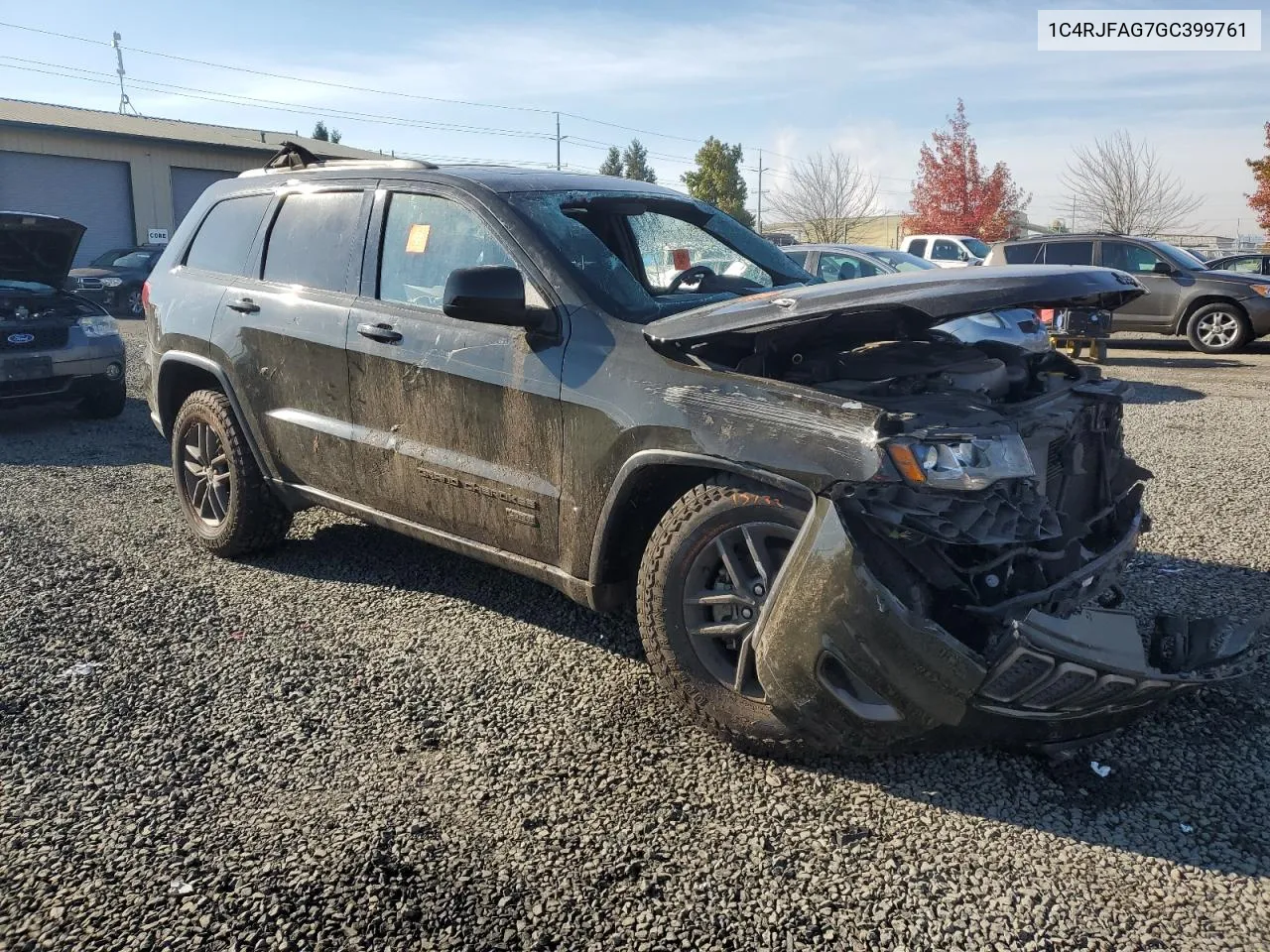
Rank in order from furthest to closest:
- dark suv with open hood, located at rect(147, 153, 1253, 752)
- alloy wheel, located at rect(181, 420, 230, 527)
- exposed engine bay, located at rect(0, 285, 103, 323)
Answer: exposed engine bay, located at rect(0, 285, 103, 323), alloy wheel, located at rect(181, 420, 230, 527), dark suv with open hood, located at rect(147, 153, 1253, 752)

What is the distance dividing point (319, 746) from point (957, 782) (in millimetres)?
2022

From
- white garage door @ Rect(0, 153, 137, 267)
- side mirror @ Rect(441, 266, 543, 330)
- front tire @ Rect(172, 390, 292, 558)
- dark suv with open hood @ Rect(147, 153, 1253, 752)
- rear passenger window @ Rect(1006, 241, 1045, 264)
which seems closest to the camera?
dark suv with open hood @ Rect(147, 153, 1253, 752)

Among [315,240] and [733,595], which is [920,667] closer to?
[733,595]

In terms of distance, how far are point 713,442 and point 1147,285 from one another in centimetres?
1434

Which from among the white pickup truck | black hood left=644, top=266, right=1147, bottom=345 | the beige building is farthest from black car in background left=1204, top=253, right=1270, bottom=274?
the beige building

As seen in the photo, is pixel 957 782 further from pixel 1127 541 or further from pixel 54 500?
pixel 54 500

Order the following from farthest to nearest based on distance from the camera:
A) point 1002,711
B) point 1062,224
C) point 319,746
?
1. point 1062,224
2. point 319,746
3. point 1002,711

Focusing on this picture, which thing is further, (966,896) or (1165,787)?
(1165,787)

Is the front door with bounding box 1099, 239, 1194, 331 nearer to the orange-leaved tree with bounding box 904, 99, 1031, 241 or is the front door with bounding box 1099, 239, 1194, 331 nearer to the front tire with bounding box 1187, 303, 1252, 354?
the front tire with bounding box 1187, 303, 1252, 354

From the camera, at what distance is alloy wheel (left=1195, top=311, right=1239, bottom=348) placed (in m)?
14.5

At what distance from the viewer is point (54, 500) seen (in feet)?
20.6

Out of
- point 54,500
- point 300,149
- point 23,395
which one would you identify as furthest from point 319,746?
point 23,395

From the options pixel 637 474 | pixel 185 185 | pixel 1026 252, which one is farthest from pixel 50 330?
pixel 185 185

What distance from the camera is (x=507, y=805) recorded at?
2.86 metres
